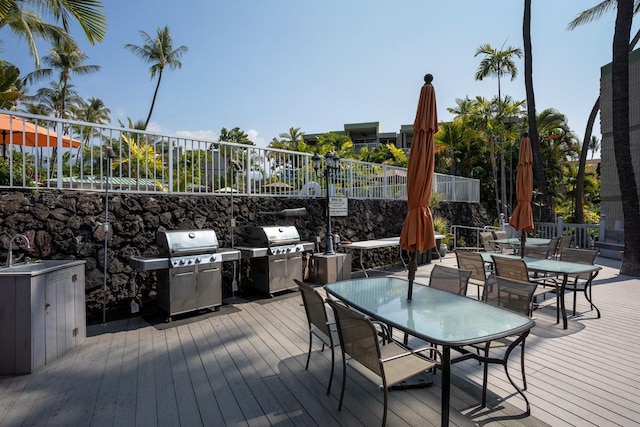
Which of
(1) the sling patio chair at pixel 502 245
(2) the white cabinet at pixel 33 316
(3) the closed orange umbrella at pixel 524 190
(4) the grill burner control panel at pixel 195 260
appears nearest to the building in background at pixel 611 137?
(1) the sling patio chair at pixel 502 245

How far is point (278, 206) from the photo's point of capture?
682cm

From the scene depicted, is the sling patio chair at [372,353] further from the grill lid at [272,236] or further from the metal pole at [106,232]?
the metal pole at [106,232]

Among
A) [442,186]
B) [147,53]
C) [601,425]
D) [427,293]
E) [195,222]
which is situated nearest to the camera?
[601,425]

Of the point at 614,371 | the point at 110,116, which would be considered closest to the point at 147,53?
the point at 110,116

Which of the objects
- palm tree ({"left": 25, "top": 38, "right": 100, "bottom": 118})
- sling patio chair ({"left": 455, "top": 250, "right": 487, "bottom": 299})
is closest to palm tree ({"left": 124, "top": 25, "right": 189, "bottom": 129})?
palm tree ({"left": 25, "top": 38, "right": 100, "bottom": 118})

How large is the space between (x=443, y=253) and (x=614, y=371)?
23.1 feet

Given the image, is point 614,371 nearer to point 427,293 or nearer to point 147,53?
point 427,293

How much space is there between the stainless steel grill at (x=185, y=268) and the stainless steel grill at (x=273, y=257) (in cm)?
Result: 71

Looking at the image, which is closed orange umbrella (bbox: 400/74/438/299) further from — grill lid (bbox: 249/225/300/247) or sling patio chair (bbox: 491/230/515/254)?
sling patio chair (bbox: 491/230/515/254)

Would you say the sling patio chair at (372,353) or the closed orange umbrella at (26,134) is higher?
the closed orange umbrella at (26,134)

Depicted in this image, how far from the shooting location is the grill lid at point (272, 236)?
5.71 meters

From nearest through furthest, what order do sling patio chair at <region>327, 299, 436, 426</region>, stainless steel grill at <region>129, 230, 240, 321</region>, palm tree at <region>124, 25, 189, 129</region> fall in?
sling patio chair at <region>327, 299, 436, 426</region> < stainless steel grill at <region>129, 230, 240, 321</region> < palm tree at <region>124, 25, 189, 129</region>

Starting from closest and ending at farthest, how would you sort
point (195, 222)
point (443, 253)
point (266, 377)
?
point (266, 377), point (195, 222), point (443, 253)

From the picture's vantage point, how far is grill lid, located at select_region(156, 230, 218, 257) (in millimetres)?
4520
